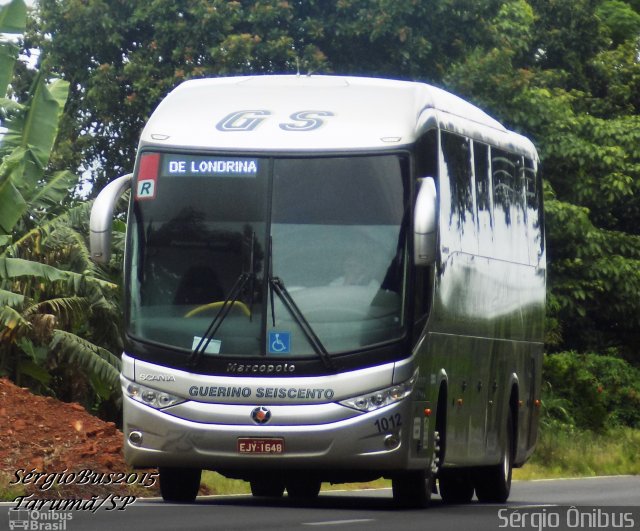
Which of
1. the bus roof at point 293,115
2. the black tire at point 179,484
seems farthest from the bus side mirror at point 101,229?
the black tire at point 179,484

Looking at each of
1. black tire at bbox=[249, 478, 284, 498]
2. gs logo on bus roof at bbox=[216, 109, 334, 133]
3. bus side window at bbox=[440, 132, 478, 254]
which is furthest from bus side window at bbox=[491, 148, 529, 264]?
gs logo on bus roof at bbox=[216, 109, 334, 133]

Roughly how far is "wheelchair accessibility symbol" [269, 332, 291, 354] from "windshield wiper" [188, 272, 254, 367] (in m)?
0.42

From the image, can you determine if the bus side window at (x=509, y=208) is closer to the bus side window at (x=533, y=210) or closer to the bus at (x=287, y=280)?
the bus side window at (x=533, y=210)

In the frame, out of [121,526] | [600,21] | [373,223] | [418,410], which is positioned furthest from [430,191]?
[600,21]

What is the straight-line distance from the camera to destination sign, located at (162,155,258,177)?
49.1 feet

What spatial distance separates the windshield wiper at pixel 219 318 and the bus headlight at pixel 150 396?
321 millimetres

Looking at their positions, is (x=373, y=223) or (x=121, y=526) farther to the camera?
(x=373, y=223)

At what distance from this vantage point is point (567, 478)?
26828mm

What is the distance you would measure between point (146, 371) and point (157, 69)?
1655 centimetres

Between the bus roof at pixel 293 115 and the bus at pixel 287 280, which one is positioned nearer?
the bus at pixel 287 280

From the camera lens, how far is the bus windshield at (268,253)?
14.5m

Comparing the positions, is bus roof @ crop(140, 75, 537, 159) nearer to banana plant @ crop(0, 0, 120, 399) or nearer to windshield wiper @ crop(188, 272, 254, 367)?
windshield wiper @ crop(188, 272, 254, 367)

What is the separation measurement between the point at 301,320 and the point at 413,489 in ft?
7.89

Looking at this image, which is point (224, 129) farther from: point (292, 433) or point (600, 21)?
point (600, 21)
